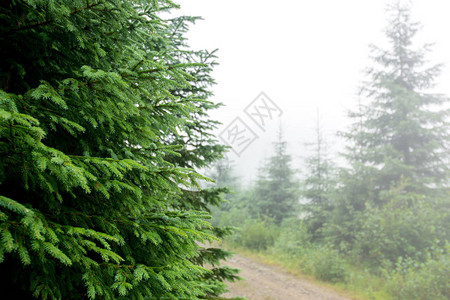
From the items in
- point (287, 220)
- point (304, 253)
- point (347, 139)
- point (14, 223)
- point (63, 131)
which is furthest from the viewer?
point (287, 220)

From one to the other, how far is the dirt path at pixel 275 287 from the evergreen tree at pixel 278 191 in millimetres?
6822

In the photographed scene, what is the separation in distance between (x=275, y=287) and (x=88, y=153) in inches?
362

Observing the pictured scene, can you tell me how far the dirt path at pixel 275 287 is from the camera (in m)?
8.22

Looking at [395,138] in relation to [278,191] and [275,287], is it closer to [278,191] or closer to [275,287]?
[278,191]

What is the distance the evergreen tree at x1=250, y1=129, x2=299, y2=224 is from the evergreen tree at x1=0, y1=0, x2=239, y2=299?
1584 centimetres

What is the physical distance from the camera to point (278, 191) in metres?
17.9

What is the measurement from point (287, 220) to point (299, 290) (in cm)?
696

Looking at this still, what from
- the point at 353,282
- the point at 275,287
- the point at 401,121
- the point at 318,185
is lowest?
the point at 275,287

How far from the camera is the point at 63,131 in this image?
2.11 metres

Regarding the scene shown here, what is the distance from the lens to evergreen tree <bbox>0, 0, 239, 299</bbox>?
1560 mm

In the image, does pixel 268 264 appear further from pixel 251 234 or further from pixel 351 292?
pixel 351 292

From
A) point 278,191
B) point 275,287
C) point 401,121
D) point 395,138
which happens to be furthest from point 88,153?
point 278,191

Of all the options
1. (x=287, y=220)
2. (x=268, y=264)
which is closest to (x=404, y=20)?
(x=287, y=220)

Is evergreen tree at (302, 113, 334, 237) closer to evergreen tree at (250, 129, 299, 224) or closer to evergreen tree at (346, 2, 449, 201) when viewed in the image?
evergreen tree at (250, 129, 299, 224)
